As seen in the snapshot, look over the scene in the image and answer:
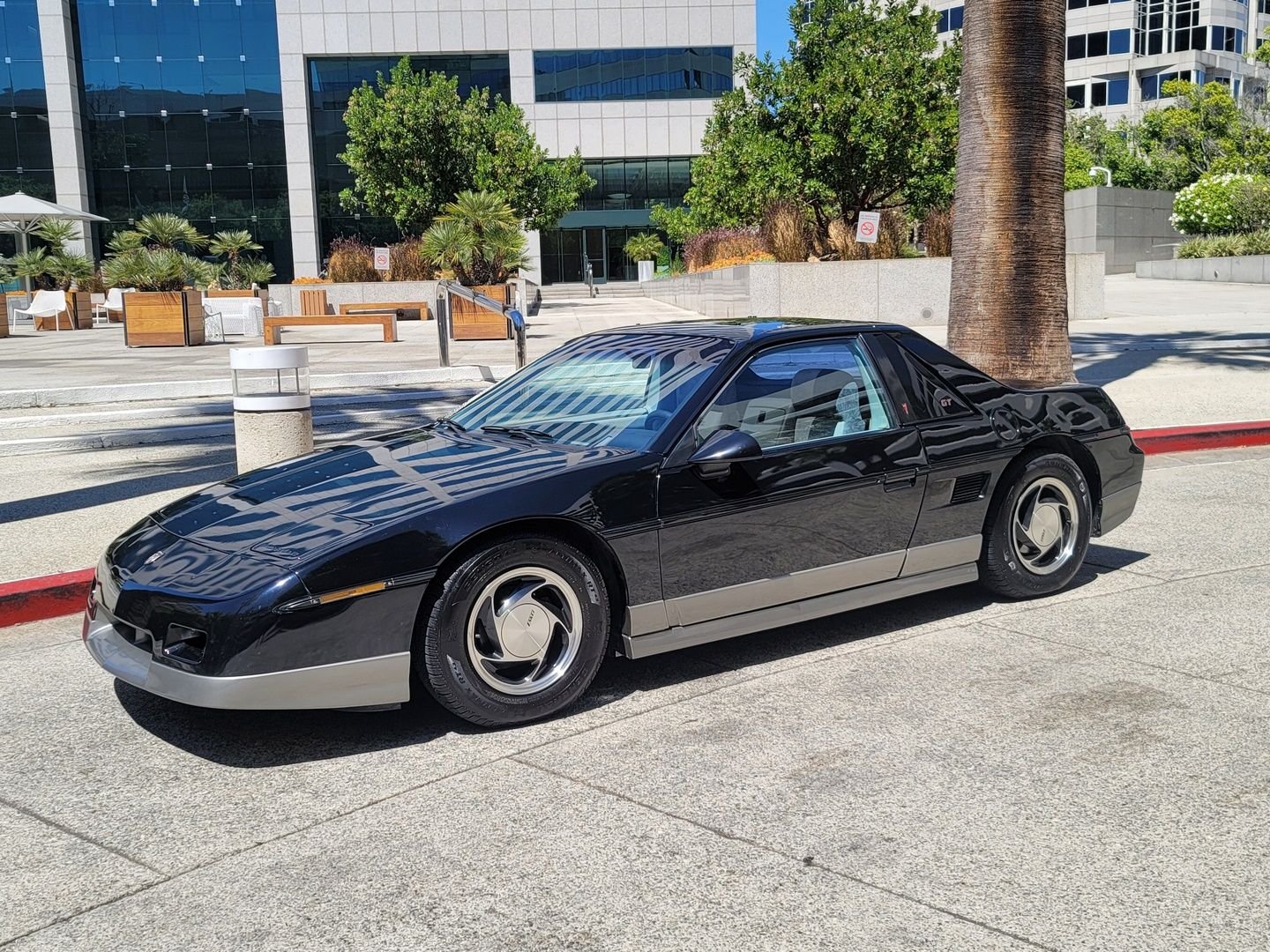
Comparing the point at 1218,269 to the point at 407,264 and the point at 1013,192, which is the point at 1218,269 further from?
the point at 1013,192

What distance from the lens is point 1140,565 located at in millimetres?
6672

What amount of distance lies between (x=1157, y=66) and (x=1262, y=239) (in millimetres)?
→ 47515

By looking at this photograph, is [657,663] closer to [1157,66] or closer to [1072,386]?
[1072,386]

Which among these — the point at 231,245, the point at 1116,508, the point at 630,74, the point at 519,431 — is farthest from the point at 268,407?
the point at 630,74

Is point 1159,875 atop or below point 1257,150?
below

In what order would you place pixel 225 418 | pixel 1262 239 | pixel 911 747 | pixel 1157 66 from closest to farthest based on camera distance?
pixel 911 747
pixel 225 418
pixel 1262 239
pixel 1157 66

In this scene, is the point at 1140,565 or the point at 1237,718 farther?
the point at 1140,565

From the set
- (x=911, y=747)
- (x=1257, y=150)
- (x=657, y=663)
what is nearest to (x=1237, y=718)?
(x=911, y=747)

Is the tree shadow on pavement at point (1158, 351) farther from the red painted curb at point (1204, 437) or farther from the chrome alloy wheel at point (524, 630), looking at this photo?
the chrome alloy wheel at point (524, 630)

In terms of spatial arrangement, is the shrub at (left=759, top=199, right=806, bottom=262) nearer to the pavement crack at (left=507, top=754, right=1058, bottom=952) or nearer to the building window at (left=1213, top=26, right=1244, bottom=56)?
the pavement crack at (left=507, top=754, right=1058, bottom=952)

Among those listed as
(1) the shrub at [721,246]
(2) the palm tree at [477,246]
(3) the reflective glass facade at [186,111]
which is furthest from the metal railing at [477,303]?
(3) the reflective glass facade at [186,111]

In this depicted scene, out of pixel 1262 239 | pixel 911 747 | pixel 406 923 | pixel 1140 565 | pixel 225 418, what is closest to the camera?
pixel 406 923

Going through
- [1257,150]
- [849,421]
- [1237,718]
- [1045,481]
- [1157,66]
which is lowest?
[1237,718]

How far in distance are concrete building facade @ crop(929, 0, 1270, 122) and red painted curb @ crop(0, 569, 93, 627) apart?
3129 inches
